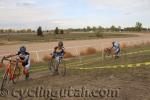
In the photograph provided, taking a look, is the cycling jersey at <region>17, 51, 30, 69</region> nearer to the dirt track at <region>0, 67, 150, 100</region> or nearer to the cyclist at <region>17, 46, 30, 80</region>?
the cyclist at <region>17, 46, 30, 80</region>

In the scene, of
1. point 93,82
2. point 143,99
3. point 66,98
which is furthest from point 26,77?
point 143,99

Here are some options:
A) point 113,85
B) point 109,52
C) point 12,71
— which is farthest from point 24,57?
point 109,52

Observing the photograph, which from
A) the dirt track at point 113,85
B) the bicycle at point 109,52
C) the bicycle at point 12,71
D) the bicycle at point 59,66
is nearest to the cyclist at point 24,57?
the bicycle at point 12,71

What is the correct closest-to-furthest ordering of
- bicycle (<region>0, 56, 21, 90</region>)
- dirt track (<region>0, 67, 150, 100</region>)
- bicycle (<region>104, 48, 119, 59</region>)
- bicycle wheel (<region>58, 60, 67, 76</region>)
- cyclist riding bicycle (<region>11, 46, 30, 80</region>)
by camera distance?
dirt track (<region>0, 67, 150, 100</region>) → bicycle (<region>0, 56, 21, 90</region>) → cyclist riding bicycle (<region>11, 46, 30, 80</region>) → bicycle wheel (<region>58, 60, 67, 76</region>) → bicycle (<region>104, 48, 119, 59</region>)

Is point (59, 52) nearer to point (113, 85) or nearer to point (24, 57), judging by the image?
point (24, 57)

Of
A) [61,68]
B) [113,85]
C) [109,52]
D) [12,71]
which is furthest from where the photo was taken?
[109,52]

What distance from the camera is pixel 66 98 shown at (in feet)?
29.8

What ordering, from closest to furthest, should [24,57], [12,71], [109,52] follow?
[12,71], [24,57], [109,52]

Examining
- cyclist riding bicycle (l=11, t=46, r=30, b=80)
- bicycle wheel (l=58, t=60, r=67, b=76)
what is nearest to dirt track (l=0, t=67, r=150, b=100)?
cyclist riding bicycle (l=11, t=46, r=30, b=80)

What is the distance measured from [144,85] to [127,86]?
0.54 metres

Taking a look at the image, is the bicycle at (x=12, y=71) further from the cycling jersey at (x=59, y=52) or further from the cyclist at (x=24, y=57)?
the cycling jersey at (x=59, y=52)

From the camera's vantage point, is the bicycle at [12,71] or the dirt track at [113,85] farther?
the bicycle at [12,71]

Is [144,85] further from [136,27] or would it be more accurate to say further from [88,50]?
[136,27]

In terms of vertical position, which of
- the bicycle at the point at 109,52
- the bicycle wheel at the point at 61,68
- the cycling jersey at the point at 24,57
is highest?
the cycling jersey at the point at 24,57
